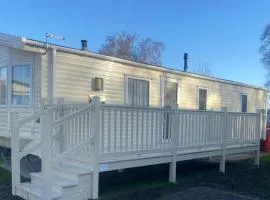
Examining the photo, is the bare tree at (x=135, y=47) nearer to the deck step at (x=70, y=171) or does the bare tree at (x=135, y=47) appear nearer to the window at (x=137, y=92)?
the window at (x=137, y=92)

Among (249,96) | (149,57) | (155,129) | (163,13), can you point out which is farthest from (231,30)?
(155,129)

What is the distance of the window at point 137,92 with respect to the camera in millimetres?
10211

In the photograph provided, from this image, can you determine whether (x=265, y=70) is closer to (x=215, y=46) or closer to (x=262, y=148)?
(x=215, y=46)

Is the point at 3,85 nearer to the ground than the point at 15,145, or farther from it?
farther from it

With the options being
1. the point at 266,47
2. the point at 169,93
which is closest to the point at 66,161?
the point at 169,93

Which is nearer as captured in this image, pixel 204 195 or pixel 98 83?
pixel 204 195

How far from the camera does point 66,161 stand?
664cm

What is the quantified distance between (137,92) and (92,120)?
452cm

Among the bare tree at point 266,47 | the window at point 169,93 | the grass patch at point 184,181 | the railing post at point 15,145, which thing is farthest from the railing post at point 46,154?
the bare tree at point 266,47

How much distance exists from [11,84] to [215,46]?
22220mm

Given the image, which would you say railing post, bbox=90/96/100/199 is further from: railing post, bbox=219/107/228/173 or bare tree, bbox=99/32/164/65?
bare tree, bbox=99/32/164/65

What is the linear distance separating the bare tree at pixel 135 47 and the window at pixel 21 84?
26674 millimetres

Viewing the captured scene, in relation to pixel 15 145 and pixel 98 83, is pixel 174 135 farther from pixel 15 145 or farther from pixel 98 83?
pixel 15 145

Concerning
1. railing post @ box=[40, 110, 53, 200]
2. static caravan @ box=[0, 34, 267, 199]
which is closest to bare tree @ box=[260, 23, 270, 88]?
static caravan @ box=[0, 34, 267, 199]
